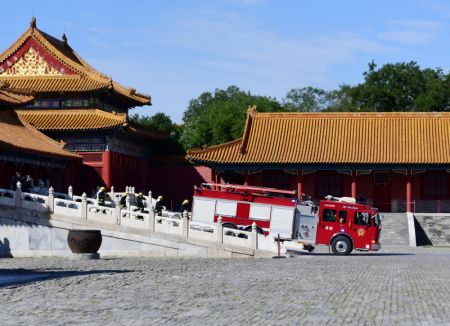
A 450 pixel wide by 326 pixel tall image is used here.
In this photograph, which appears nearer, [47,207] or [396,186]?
[47,207]

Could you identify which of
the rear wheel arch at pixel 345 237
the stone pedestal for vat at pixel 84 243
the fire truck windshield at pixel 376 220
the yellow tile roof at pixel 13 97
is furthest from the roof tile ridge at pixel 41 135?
the stone pedestal for vat at pixel 84 243

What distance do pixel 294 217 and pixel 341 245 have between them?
7.21 feet

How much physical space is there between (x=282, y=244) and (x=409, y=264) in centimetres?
863

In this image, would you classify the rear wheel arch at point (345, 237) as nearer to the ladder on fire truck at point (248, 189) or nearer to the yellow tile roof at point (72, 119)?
the ladder on fire truck at point (248, 189)

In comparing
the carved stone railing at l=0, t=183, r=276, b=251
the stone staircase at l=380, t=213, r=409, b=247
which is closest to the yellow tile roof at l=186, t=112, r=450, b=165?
the stone staircase at l=380, t=213, r=409, b=247

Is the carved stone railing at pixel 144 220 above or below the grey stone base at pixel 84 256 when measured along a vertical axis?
above

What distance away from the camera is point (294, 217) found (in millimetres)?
38812

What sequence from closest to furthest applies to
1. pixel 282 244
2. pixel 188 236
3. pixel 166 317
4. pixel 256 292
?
pixel 166 317
pixel 256 292
pixel 188 236
pixel 282 244

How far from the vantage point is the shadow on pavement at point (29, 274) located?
20534 millimetres

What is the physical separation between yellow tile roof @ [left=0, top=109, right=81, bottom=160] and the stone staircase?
50.2ft

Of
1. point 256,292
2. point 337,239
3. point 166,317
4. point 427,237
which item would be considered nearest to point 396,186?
point 427,237

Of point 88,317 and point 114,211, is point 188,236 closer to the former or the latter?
point 114,211

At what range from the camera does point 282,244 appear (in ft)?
121

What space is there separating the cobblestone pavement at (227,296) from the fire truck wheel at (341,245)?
1225cm
